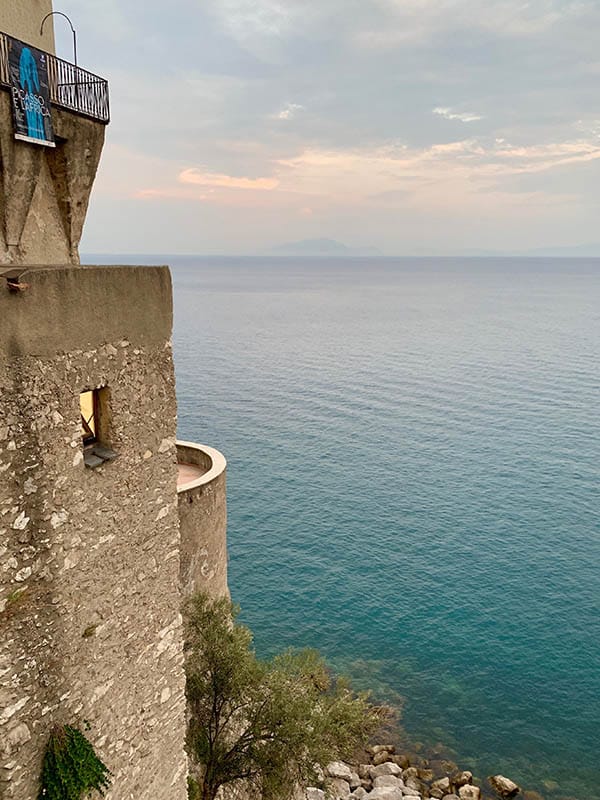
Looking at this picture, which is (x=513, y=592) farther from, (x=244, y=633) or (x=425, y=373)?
(x=425, y=373)

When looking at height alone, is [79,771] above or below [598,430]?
above

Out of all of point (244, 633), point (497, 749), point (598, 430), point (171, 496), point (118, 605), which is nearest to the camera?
point (118, 605)

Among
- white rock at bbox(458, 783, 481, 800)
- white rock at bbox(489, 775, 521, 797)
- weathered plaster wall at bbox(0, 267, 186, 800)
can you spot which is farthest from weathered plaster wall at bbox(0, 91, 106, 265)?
white rock at bbox(489, 775, 521, 797)

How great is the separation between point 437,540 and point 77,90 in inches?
1331

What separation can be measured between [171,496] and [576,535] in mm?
36561

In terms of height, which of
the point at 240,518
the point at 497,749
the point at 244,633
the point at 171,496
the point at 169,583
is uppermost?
the point at 171,496

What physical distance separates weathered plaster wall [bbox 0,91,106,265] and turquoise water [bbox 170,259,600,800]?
23491mm

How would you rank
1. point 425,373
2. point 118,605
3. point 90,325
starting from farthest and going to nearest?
point 425,373 < point 118,605 < point 90,325

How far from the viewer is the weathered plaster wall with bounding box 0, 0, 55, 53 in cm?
1320

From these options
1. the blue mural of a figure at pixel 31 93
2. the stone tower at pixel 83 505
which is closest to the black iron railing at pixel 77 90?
the stone tower at pixel 83 505

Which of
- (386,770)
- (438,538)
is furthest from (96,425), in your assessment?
(438,538)

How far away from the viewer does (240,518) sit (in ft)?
139

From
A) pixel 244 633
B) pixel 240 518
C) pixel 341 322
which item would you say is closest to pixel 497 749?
pixel 244 633

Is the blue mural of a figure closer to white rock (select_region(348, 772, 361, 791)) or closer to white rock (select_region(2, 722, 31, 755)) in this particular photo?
white rock (select_region(2, 722, 31, 755))
